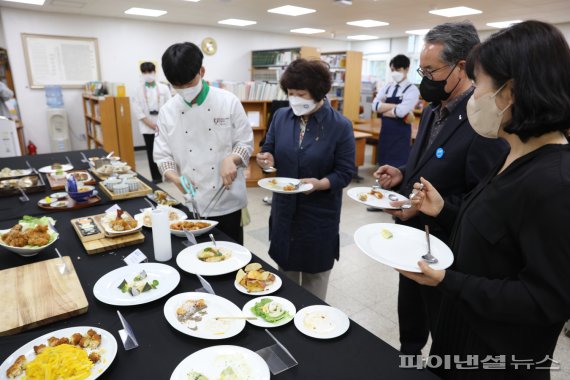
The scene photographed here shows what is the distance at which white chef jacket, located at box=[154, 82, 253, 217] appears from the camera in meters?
1.99

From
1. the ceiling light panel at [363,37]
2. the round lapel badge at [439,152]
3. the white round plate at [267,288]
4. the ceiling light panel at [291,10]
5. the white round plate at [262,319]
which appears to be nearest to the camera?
Result: the white round plate at [262,319]

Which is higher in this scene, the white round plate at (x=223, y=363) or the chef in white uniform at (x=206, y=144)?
the chef in white uniform at (x=206, y=144)

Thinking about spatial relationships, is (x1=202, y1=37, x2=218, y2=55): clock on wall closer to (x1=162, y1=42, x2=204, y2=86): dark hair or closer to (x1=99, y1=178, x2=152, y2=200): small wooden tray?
(x1=99, y1=178, x2=152, y2=200): small wooden tray

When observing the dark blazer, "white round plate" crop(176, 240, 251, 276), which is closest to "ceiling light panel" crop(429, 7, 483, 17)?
the dark blazer

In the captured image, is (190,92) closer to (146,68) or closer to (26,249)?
(26,249)

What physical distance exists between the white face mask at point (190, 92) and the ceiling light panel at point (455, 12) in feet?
21.5

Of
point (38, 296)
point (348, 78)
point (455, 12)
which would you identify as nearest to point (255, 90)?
point (348, 78)

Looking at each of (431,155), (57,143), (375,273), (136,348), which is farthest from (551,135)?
(57,143)

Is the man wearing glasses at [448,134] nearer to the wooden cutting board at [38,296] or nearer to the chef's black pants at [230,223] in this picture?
the chef's black pants at [230,223]

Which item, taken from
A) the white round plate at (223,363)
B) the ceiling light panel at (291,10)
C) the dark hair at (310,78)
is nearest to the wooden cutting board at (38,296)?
the white round plate at (223,363)

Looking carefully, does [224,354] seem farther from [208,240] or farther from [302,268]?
[302,268]

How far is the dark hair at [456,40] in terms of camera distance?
4.60 feet

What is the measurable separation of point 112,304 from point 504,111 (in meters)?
1.30

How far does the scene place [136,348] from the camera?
3.18ft
